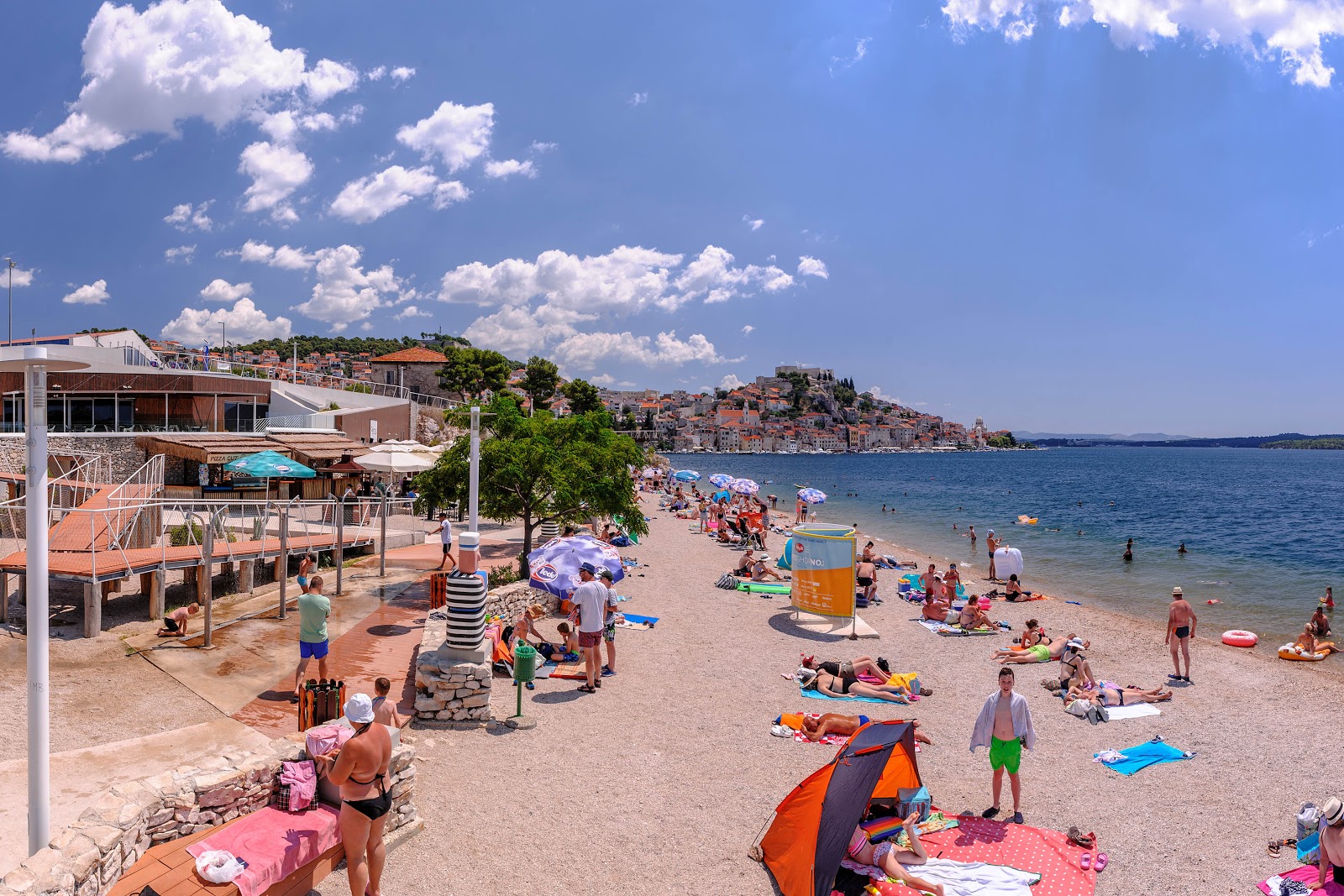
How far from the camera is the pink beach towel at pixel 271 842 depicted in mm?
4477

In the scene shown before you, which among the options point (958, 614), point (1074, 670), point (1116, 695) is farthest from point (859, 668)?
point (958, 614)

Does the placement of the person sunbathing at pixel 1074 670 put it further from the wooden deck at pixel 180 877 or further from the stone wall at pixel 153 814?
the wooden deck at pixel 180 877

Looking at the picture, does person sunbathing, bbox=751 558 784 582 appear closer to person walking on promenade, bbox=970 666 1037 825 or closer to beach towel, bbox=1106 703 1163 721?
beach towel, bbox=1106 703 1163 721

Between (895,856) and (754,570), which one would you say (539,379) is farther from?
(895,856)

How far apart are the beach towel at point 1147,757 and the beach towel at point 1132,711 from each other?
977 mm

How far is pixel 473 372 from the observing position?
186 ft

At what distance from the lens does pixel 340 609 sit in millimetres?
11992

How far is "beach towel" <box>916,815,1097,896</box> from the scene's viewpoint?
18.9ft

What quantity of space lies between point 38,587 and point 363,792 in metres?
2.27

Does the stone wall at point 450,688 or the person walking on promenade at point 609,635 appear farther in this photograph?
the person walking on promenade at point 609,635

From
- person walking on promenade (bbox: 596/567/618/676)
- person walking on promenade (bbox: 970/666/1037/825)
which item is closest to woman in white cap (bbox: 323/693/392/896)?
person walking on promenade (bbox: 970/666/1037/825)

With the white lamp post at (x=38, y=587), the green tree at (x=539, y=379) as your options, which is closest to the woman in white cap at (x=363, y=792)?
the white lamp post at (x=38, y=587)

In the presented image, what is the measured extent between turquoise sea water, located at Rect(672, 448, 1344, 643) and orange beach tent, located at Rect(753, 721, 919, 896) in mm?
14254

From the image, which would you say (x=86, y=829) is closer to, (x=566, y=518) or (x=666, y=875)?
(x=666, y=875)
